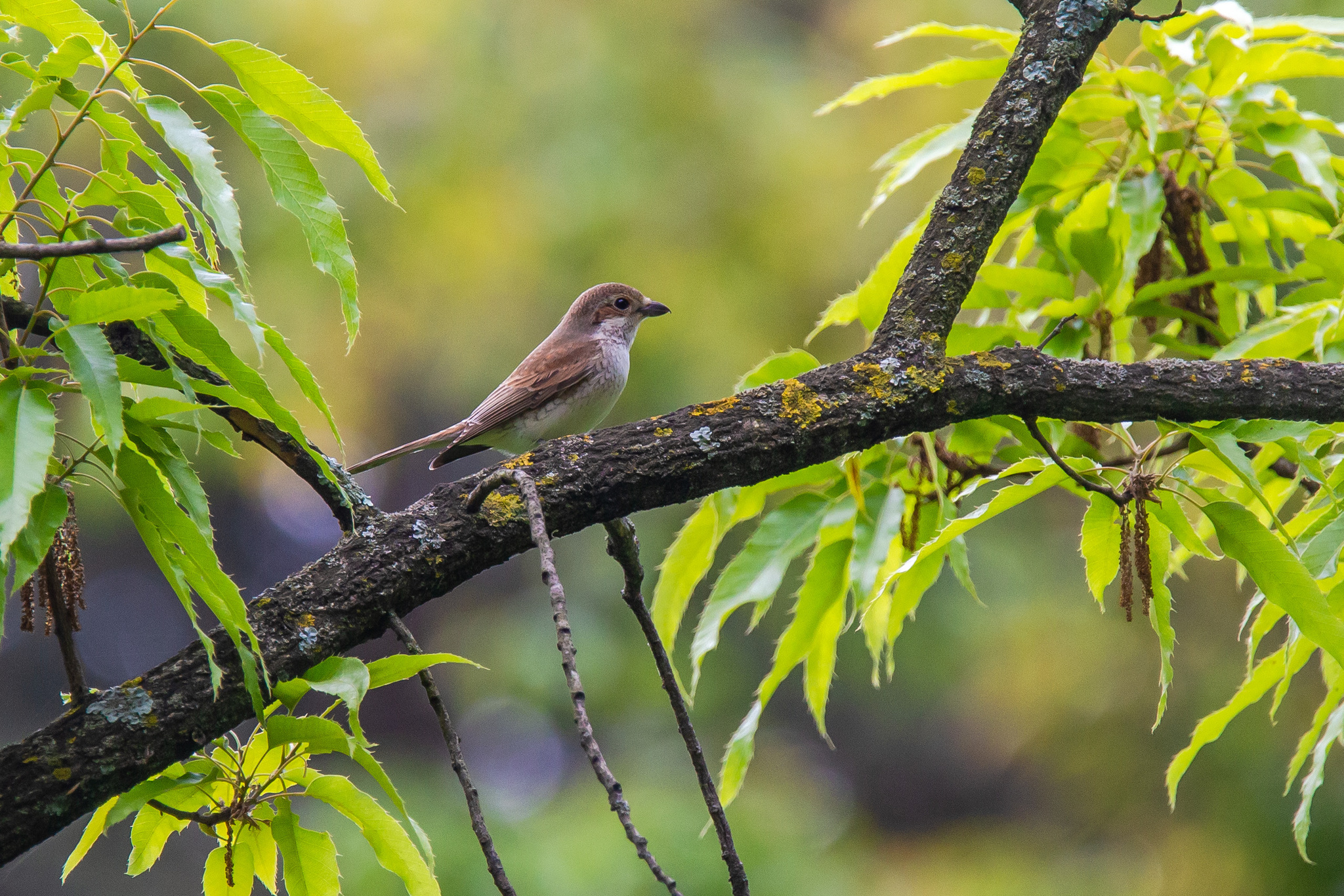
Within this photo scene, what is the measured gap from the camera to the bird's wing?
4.02 meters

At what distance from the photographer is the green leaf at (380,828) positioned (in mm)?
1650

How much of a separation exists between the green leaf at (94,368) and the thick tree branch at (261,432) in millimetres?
363

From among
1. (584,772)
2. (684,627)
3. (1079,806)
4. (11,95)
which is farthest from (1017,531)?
(11,95)

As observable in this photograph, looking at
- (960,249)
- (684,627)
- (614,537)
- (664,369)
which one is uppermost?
(960,249)

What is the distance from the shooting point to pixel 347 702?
1510mm

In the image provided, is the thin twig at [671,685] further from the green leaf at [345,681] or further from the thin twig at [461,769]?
the green leaf at [345,681]

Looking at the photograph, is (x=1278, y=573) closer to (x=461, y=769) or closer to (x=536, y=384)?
(x=461, y=769)

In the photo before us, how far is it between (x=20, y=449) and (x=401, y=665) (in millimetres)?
616

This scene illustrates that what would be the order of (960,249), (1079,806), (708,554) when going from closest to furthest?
(960,249), (708,554), (1079,806)

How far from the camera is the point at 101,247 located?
1.20 m

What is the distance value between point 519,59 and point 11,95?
4.49 metres

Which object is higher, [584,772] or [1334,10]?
[1334,10]

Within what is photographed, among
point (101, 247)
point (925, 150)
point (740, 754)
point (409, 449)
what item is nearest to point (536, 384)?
point (409, 449)

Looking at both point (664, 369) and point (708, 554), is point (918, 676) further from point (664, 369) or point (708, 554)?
point (708, 554)
